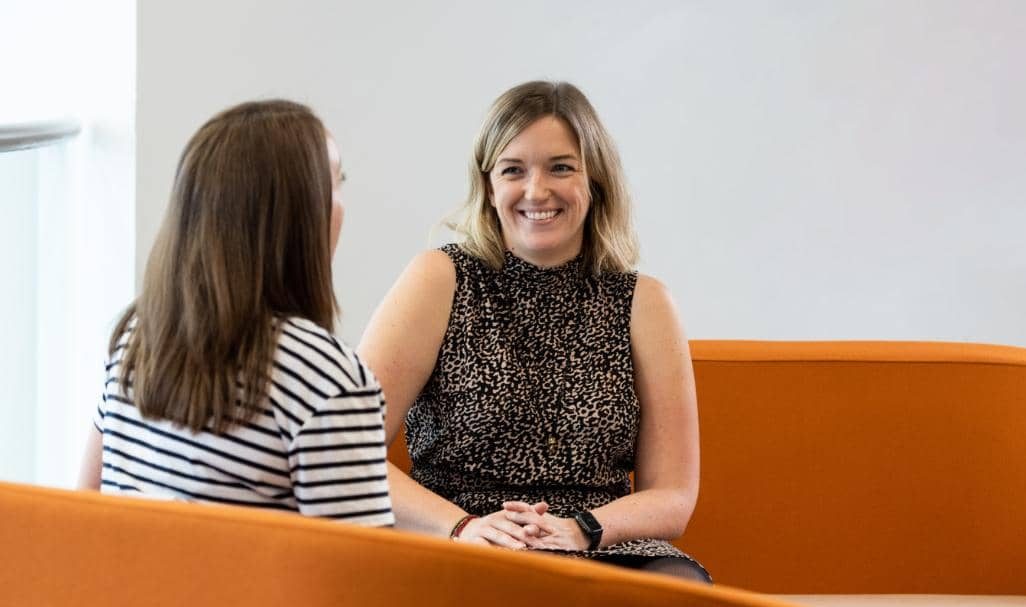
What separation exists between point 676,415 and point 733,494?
1.08 feet

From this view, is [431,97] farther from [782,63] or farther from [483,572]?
[483,572]

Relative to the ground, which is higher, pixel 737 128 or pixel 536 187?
pixel 737 128

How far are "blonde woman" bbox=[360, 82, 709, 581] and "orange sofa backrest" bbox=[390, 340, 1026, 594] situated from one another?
257 mm

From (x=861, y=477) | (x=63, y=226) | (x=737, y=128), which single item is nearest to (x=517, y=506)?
(x=861, y=477)

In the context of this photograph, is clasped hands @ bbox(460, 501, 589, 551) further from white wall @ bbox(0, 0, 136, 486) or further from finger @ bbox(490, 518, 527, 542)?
white wall @ bbox(0, 0, 136, 486)

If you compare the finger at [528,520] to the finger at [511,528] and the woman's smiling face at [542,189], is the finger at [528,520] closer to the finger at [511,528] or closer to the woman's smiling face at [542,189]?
the finger at [511,528]

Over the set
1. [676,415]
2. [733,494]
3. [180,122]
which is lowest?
[733,494]

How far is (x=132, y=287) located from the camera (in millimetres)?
3703

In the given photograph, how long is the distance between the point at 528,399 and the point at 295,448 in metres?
0.97

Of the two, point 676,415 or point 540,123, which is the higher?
point 540,123

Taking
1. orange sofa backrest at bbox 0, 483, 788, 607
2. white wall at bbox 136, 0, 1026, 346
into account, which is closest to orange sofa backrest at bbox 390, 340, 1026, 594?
white wall at bbox 136, 0, 1026, 346

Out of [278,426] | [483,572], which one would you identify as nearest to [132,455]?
[278,426]

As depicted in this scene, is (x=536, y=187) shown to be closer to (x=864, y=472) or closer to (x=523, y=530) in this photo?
(x=523, y=530)

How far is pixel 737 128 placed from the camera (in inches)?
157
